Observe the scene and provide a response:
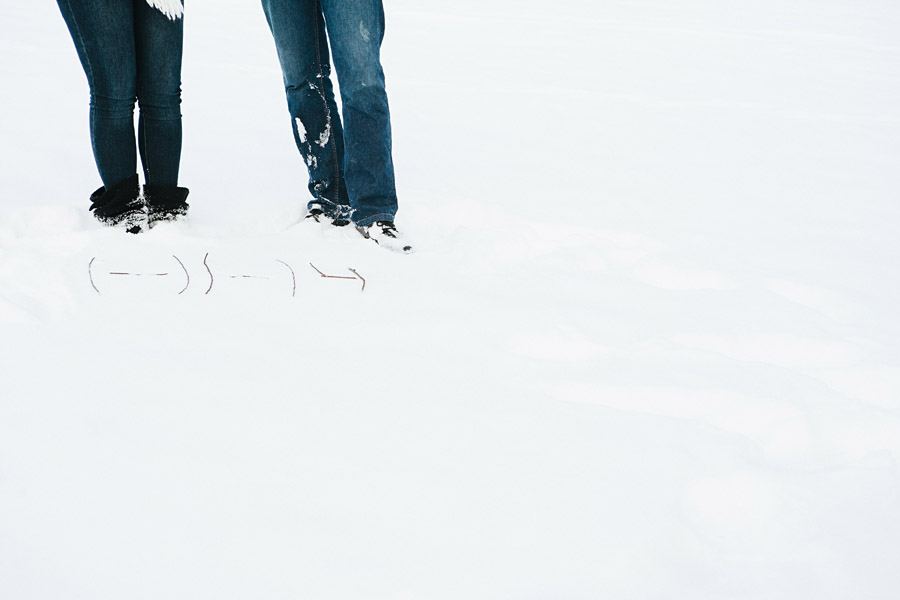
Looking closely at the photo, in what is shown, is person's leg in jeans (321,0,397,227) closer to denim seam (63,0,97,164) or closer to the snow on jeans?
the snow on jeans

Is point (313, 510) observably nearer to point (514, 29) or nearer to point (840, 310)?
point (840, 310)

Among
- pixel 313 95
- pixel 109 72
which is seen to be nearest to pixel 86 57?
pixel 109 72

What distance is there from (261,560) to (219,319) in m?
0.62

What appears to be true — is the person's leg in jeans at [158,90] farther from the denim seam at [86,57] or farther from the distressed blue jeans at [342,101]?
the distressed blue jeans at [342,101]

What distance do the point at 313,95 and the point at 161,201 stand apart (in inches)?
18.7

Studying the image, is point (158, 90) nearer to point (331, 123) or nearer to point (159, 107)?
point (159, 107)

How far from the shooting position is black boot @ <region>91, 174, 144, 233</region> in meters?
1.69

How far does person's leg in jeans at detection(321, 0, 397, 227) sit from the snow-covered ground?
134 millimetres

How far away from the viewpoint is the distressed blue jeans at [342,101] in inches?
65.8

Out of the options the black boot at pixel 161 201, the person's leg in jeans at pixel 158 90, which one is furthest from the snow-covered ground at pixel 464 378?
the person's leg in jeans at pixel 158 90

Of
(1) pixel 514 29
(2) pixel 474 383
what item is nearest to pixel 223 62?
(1) pixel 514 29

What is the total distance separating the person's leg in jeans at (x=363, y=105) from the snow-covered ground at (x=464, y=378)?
13 cm

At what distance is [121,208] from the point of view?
1.70 meters

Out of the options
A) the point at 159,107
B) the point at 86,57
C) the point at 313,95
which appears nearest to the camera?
the point at 86,57
